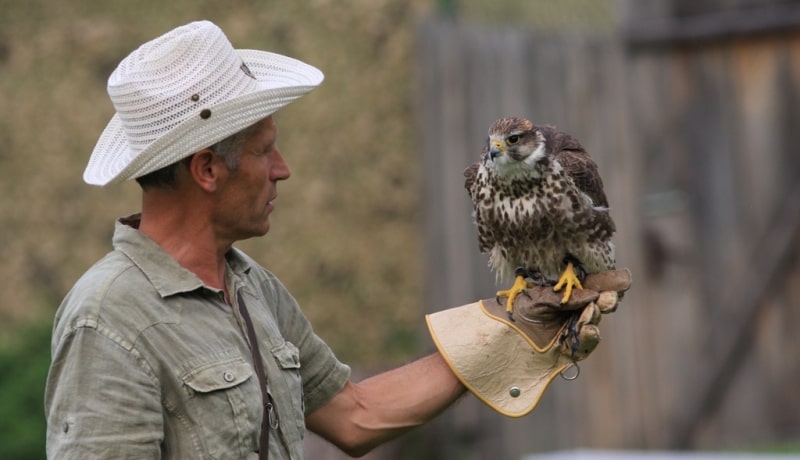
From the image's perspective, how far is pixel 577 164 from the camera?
3967mm

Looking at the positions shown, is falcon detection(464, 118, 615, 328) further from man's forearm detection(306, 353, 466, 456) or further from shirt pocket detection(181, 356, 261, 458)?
shirt pocket detection(181, 356, 261, 458)

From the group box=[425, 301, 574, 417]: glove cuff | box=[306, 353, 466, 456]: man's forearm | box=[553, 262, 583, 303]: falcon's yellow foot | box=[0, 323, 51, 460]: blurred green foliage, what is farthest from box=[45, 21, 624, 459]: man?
box=[0, 323, 51, 460]: blurred green foliage

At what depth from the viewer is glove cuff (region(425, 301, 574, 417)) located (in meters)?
3.83

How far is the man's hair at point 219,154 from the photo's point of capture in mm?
3369

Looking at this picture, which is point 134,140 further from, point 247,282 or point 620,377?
point 620,377

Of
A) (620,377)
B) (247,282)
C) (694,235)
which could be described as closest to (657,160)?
(694,235)

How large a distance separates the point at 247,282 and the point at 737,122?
4.34 metres

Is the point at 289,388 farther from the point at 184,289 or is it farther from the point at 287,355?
the point at 184,289

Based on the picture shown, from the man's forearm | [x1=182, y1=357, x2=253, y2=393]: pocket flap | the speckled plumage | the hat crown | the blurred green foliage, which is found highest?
the hat crown

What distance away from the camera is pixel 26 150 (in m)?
7.81

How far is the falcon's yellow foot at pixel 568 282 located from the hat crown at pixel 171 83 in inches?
42.1

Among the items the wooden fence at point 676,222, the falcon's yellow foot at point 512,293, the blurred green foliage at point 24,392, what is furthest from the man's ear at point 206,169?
the wooden fence at point 676,222

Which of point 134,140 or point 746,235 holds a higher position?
point 134,140

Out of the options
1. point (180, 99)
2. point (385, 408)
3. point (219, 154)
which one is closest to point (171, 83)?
point (180, 99)
